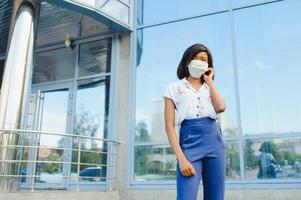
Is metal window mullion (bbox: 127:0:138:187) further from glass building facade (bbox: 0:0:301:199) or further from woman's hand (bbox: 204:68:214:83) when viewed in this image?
woman's hand (bbox: 204:68:214:83)

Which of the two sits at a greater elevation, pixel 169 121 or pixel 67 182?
pixel 169 121

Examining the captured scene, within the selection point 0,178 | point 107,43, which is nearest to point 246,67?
Result: point 107,43

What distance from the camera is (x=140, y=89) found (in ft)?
17.5

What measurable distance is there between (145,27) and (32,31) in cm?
184

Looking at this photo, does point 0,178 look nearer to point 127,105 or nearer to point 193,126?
point 127,105

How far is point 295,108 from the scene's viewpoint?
4.23 metres

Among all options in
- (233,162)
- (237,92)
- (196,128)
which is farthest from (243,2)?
(196,128)

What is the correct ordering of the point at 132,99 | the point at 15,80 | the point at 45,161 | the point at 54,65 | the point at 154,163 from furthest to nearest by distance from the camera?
1. the point at 54,65
2. the point at 132,99
3. the point at 154,163
4. the point at 15,80
5. the point at 45,161

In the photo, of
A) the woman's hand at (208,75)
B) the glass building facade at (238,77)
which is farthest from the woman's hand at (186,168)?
the glass building facade at (238,77)

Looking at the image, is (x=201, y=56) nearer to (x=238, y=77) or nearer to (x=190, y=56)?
(x=190, y=56)

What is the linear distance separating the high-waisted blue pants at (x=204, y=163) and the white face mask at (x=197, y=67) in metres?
0.29

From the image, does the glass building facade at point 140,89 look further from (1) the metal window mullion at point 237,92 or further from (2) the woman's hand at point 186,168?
(2) the woman's hand at point 186,168

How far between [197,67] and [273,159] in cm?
299

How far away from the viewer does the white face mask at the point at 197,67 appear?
1.59 meters
